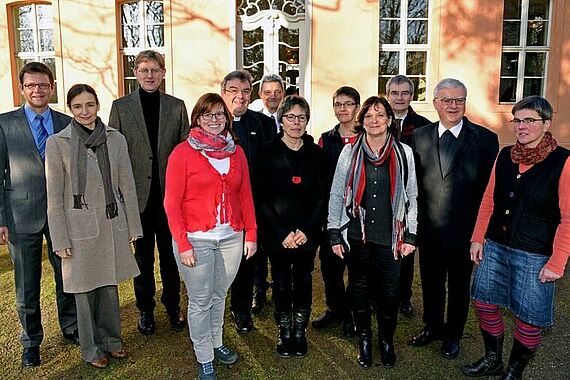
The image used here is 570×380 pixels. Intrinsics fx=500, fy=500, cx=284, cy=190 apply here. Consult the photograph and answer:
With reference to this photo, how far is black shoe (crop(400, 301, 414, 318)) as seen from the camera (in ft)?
14.4

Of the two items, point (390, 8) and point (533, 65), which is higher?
point (390, 8)

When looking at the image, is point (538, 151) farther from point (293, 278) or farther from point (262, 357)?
point (262, 357)

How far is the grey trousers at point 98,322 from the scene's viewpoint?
3.32 metres

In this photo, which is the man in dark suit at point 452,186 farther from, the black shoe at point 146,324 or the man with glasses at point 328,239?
the black shoe at point 146,324

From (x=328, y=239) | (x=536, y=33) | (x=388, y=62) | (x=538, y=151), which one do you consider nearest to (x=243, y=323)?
(x=328, y=239)

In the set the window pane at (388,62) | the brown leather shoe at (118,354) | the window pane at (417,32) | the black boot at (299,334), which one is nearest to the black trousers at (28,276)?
the brown leather shoe at (118,354)

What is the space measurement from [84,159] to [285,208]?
4.35 feet

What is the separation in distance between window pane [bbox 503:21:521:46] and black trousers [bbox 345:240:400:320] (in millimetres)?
7281

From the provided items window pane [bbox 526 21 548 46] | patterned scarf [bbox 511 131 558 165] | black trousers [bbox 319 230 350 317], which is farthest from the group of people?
window pane [bbox 526 21 548 46]

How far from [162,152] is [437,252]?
213 centimetres

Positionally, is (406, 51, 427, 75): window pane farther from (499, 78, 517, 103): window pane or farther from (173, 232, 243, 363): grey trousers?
(173, 232, 243, 363): grey trousers

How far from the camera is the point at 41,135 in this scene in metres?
3.40

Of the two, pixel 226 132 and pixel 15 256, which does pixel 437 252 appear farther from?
pixel 15 256

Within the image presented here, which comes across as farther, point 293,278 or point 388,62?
point 388,62
